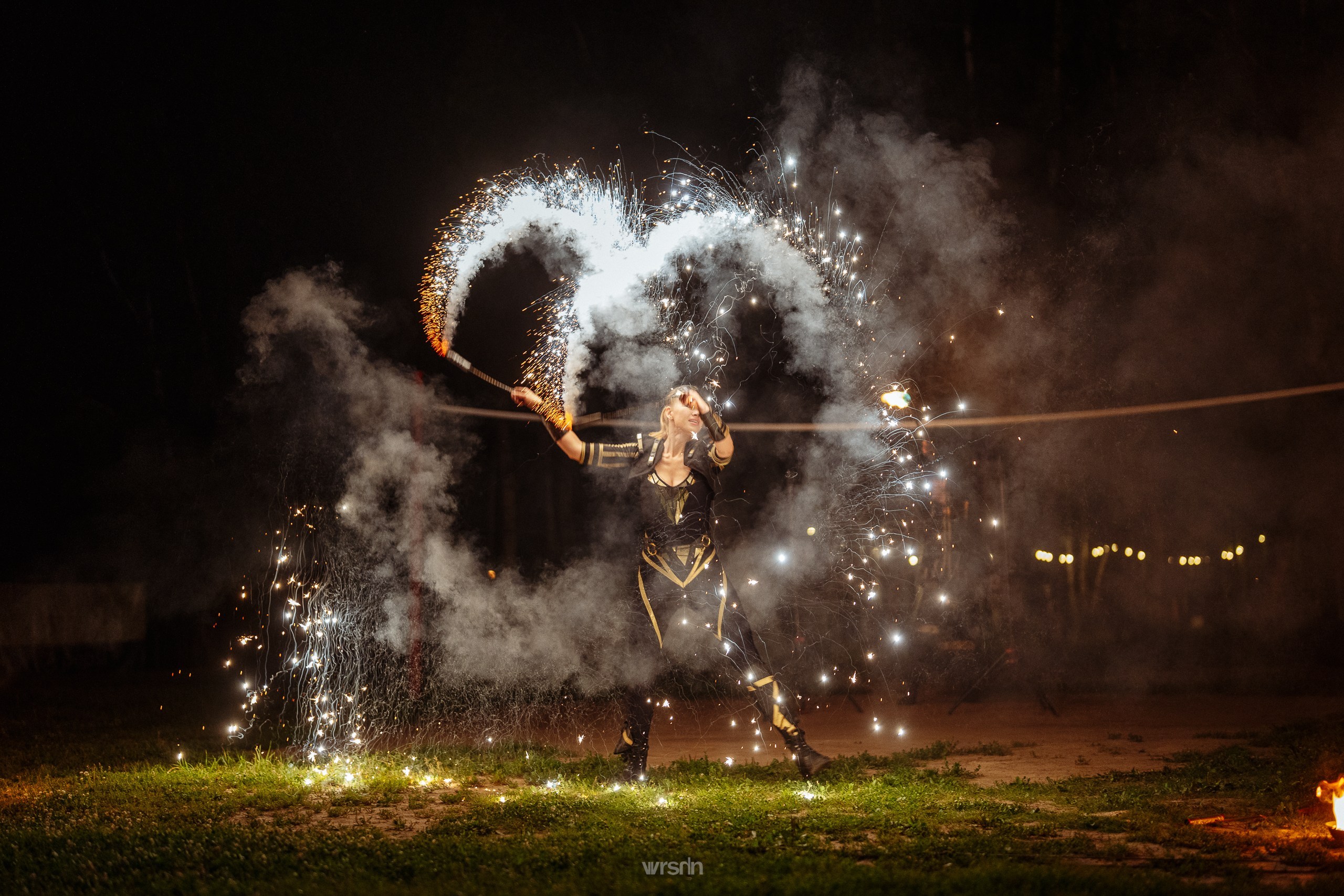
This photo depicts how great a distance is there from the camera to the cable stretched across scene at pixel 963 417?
746cm

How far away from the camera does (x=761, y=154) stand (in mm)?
7859

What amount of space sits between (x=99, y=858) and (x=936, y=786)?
4.64 meters

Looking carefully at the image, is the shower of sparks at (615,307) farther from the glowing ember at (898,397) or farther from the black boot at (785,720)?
the black boot at (785,720)

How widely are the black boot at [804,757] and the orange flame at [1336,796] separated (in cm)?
267

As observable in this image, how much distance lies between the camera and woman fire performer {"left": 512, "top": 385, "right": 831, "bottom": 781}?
20.1ft

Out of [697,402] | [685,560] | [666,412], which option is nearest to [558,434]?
[666,412]

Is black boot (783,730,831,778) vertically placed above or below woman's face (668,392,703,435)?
below

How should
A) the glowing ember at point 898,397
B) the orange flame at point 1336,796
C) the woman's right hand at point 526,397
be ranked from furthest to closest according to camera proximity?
the glowing ember at point 898,397 → the woman's right hand at point 526,397 → the orange flame at point 1336,796

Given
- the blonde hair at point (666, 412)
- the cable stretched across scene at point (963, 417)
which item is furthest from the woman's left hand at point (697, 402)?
the cable stretched across scene at point (963, 417)

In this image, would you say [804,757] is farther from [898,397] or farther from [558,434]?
[898,397]

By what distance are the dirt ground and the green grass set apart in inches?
27.8

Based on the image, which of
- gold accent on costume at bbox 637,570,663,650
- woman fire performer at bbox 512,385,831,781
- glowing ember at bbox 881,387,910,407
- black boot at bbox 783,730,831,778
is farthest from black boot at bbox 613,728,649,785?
glowing ember at bbox 881,387,910,407

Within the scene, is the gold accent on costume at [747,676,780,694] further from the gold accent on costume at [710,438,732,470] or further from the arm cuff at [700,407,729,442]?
the arm cuff at [700,407,729,442]

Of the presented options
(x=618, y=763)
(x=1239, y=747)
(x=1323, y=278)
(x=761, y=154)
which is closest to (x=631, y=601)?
(x=618, y=763)
